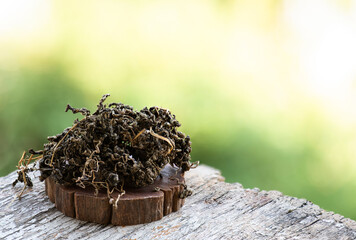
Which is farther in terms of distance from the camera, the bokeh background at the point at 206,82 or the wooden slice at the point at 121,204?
the bokeh background at the point at 206,82

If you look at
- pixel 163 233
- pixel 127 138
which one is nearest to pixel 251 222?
pixel 163 233

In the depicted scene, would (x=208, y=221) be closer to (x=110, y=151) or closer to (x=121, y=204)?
(x=121, y=204)

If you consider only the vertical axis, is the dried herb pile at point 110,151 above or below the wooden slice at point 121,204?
above

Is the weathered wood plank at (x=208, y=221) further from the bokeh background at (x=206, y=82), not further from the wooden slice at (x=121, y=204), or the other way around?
the bokeh background at (x=206, y=82)

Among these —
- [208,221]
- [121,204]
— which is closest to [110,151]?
[121,204]

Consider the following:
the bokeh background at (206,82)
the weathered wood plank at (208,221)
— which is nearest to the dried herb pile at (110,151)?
the weathered wood plank at (208,221)

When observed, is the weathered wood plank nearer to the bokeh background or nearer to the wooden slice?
the wooden slice

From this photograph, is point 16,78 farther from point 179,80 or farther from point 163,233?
point 163,233
